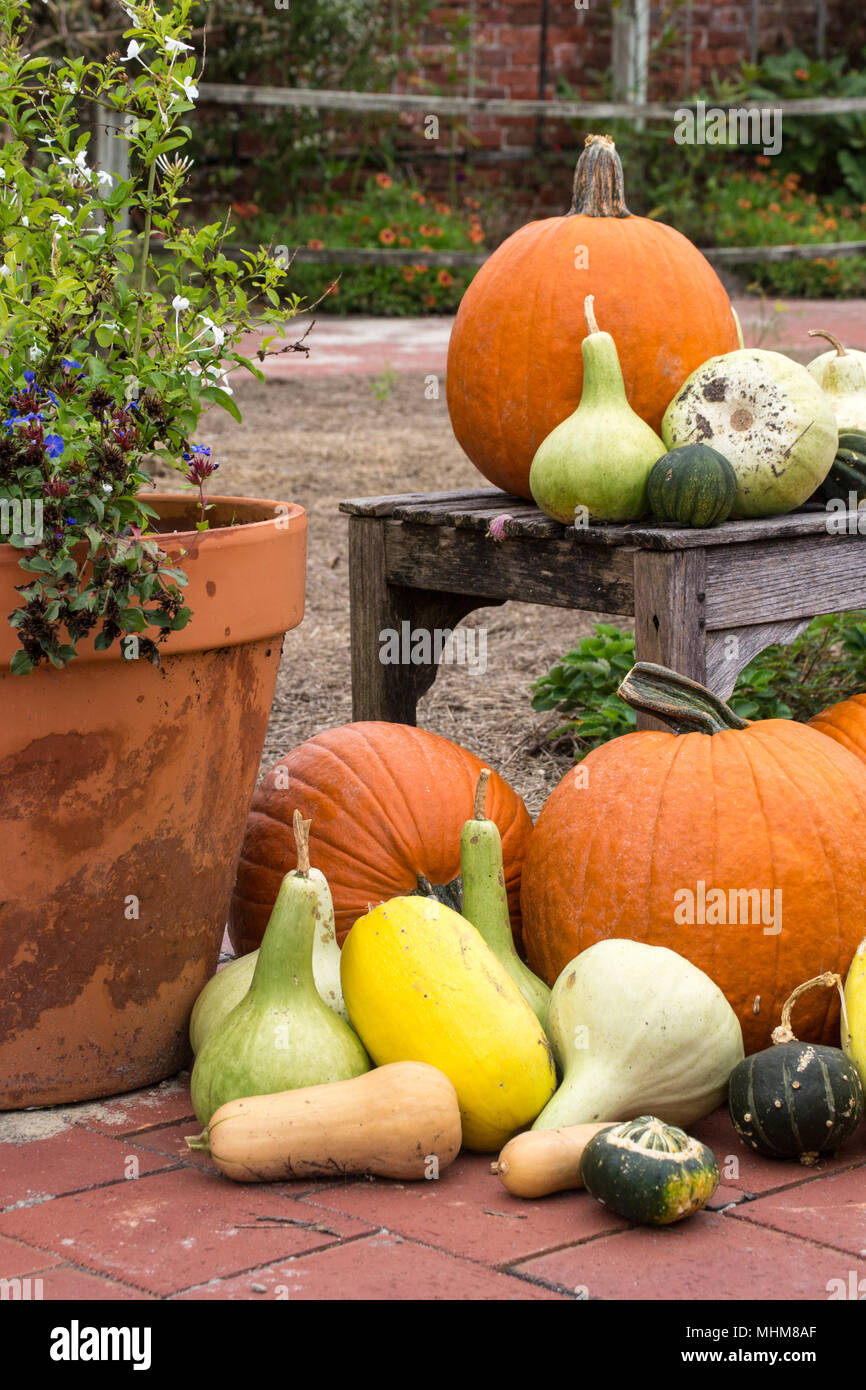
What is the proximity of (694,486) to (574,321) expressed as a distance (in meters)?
0.45

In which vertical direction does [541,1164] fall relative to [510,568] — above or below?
below

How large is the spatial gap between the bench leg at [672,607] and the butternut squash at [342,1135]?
806mm

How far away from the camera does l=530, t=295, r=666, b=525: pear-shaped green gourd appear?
2590 mm

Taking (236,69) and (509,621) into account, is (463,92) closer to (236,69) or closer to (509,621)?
(236,69)

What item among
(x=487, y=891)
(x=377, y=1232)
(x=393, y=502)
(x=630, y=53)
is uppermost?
(x=630, y=53)

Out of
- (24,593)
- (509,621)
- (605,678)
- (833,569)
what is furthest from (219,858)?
(509,621)

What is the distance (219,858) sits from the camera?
241 centimetres

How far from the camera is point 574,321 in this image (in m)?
2.79

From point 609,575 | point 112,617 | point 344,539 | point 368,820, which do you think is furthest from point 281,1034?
point 344,539

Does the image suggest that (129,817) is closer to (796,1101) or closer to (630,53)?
(796,1101)

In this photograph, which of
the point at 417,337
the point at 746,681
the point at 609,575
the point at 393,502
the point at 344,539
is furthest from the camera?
the point at 417,337

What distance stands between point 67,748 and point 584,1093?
2.71ft

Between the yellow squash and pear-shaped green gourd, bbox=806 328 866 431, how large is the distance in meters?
1.28

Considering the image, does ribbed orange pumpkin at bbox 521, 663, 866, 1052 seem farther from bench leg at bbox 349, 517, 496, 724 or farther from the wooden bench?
bench leg at bbox 349, 517, 496, 724
